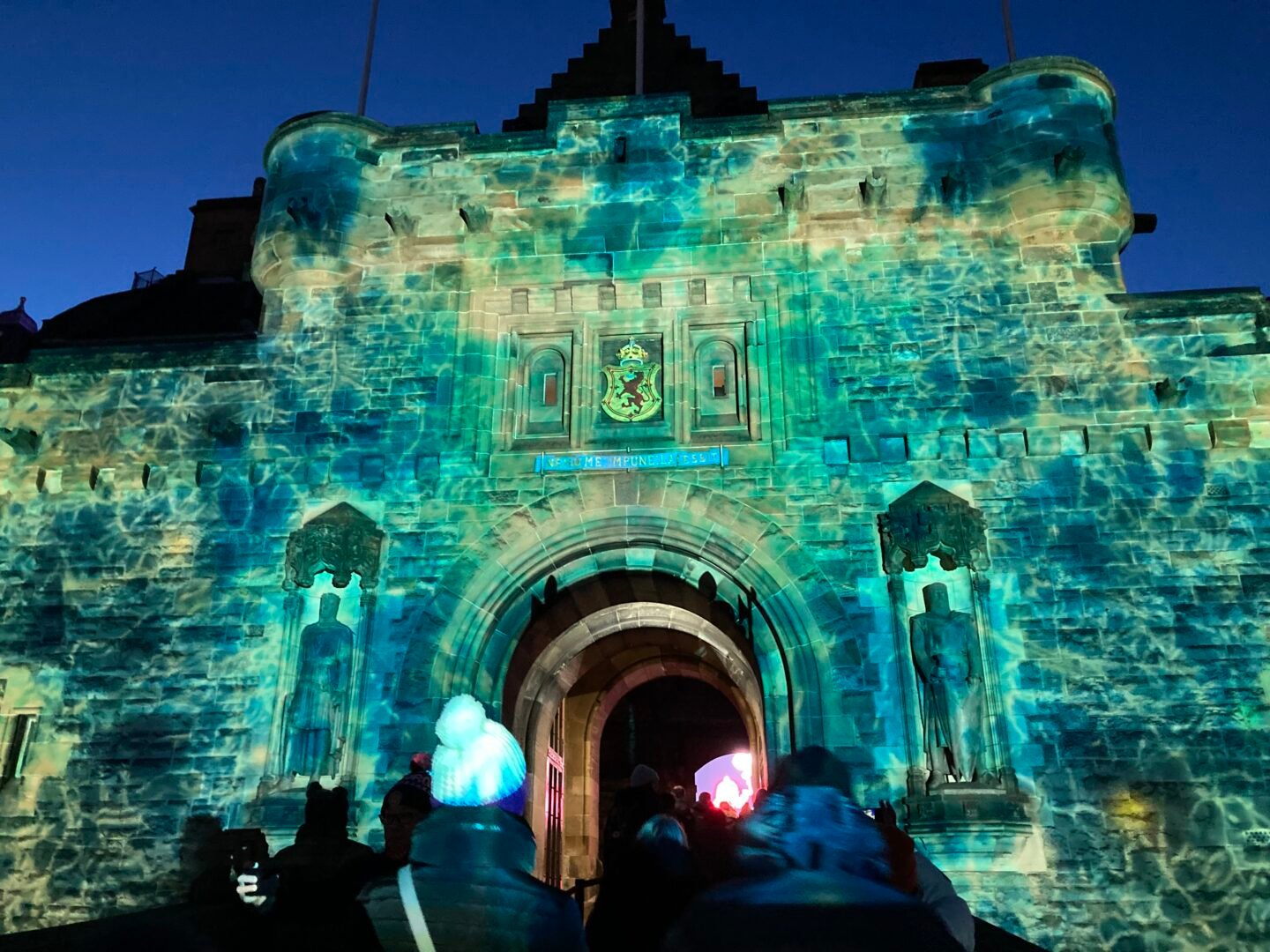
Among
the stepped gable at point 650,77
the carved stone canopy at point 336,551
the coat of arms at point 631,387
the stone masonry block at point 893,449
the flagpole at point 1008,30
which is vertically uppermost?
the stepped gable at point 650,77

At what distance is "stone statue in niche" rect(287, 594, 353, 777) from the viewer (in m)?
9.08

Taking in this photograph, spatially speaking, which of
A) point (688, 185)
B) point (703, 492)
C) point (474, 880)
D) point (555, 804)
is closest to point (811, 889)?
point (474, 880)

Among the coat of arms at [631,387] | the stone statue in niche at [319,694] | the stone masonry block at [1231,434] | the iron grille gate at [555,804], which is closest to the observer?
the stone statue in niche at [319,694]

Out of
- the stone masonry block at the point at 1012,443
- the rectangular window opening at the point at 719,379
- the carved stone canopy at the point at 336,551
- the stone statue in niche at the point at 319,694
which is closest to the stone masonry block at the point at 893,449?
the stone masonry block at the point at 1012,443

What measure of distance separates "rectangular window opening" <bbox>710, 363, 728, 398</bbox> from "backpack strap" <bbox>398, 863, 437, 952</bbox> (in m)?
7.88

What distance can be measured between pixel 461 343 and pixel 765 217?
131 inches

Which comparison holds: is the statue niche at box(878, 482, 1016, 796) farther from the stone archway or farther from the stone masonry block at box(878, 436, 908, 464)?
the stone archway

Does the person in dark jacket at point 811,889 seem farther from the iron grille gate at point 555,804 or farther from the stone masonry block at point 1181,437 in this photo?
the iron grille gate at point 555,804

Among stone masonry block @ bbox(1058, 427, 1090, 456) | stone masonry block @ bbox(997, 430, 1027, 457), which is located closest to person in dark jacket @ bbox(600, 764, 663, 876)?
stone masonry block @ bbox(997, 430, 1027, 457)

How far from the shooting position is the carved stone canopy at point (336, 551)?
9758 millimetres

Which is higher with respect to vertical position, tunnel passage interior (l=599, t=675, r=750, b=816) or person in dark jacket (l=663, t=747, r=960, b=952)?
tunnel passage interior (l=599, t=675, r=750, b=816)

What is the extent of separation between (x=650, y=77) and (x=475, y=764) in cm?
1711

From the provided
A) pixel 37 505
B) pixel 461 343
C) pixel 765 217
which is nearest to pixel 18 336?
pixel 37 505

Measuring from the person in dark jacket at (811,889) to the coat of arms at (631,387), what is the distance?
298 inches
